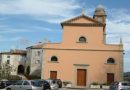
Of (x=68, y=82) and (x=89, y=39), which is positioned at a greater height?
(x=89, y=39)

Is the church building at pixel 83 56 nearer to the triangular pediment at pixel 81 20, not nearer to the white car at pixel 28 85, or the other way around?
the triangular pediment at pixel 81 20

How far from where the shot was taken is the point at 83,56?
55.1 metres

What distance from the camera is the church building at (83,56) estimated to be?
178ft

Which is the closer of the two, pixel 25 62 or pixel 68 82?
pixel 68 82

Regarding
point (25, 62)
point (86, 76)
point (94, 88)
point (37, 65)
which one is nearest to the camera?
point (94, 88)

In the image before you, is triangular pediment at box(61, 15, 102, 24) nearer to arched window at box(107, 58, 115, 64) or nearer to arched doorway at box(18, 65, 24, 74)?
arched window at box(107, 58, 115, 64)

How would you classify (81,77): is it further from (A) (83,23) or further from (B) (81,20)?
(B) (81,20)

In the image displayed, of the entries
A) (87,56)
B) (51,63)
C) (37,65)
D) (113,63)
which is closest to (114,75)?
(113,63)

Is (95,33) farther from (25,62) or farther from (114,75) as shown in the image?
(25,62)

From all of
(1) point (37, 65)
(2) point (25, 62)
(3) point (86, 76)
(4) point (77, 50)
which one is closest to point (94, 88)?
(3) point (86, 76)

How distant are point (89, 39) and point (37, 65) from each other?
4053 cm

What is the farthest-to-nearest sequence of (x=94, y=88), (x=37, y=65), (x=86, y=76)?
(x=37, y=65), (x=86, y=76), (x=94, y=88)

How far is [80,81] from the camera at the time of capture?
181ft

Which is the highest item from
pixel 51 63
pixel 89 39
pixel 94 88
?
pixel 89 39
